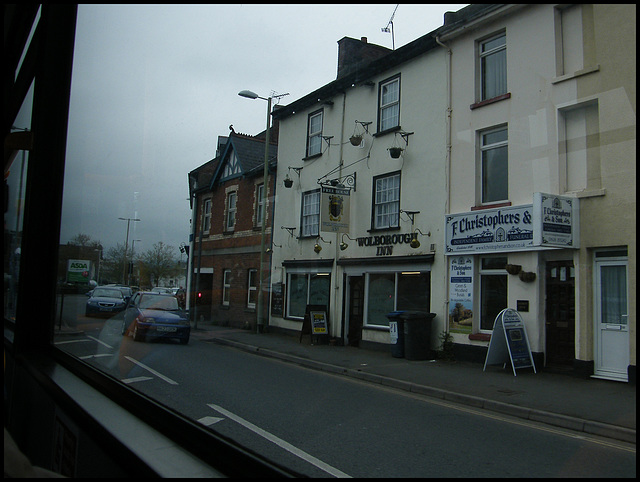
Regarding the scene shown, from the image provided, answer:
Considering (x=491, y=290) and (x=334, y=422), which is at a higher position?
(x=491, y=290)

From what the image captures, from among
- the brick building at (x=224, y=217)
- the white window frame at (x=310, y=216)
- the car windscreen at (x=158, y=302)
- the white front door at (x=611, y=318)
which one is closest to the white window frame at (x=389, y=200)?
the white window frame at (x=310, y=216)

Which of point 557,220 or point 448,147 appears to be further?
point 448,147

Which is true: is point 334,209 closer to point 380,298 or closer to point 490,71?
point 380,298

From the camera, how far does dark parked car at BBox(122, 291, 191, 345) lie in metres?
3.09

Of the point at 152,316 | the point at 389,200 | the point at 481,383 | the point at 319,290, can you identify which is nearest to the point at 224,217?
the point at 152,316

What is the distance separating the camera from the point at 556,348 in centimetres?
256

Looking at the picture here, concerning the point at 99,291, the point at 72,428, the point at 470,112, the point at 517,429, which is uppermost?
the point at 470,112

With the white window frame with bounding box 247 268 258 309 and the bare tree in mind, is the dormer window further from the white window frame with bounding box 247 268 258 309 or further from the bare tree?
the white window frame with bounding box 247 268 258 309

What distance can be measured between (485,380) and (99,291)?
13.3 ft

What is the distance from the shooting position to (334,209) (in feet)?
26.2

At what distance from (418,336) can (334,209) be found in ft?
7.46

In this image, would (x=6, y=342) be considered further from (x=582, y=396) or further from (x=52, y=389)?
(x=582, y=396)

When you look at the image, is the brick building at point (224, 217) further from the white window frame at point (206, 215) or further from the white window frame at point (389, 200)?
the white window frame at point (389, 200)

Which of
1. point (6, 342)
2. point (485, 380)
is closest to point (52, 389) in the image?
point (6, 342)
